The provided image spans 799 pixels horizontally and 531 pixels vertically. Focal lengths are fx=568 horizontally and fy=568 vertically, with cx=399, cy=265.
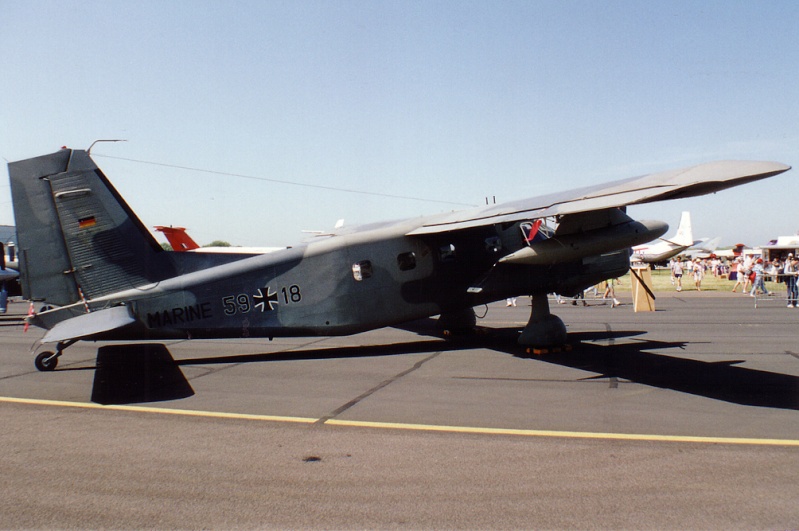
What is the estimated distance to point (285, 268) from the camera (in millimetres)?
12547

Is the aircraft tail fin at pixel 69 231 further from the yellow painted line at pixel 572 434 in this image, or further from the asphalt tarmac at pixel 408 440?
the yellow painted line at pixel 572 434

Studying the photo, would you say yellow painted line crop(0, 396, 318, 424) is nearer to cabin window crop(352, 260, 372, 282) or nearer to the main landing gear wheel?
the main landing gear wheel

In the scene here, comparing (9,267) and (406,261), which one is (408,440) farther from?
(9,267)

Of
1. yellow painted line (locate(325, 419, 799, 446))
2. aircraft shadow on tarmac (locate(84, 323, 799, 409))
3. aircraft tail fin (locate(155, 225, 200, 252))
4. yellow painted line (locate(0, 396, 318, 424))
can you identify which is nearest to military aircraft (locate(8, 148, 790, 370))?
aircraft shadow on tarmac (locate(84, 323, 799, 409))

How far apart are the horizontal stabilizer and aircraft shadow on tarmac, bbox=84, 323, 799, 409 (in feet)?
3.71

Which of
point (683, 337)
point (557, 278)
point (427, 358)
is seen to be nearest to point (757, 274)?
point (683, 337)

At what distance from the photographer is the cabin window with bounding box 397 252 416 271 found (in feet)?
43.1

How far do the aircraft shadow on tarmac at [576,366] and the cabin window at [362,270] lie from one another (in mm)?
1941

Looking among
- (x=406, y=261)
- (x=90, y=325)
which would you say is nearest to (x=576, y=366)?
(x=406, y=261)

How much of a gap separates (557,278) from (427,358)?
3786 millimetres

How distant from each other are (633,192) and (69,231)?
1072 cm

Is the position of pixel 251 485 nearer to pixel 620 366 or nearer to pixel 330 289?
pixel 330 289

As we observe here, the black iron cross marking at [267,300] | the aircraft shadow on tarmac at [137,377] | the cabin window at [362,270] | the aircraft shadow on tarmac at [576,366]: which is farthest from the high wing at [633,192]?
the aircraft shadow on tarmac at [137,377]

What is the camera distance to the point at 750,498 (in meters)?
4.98
